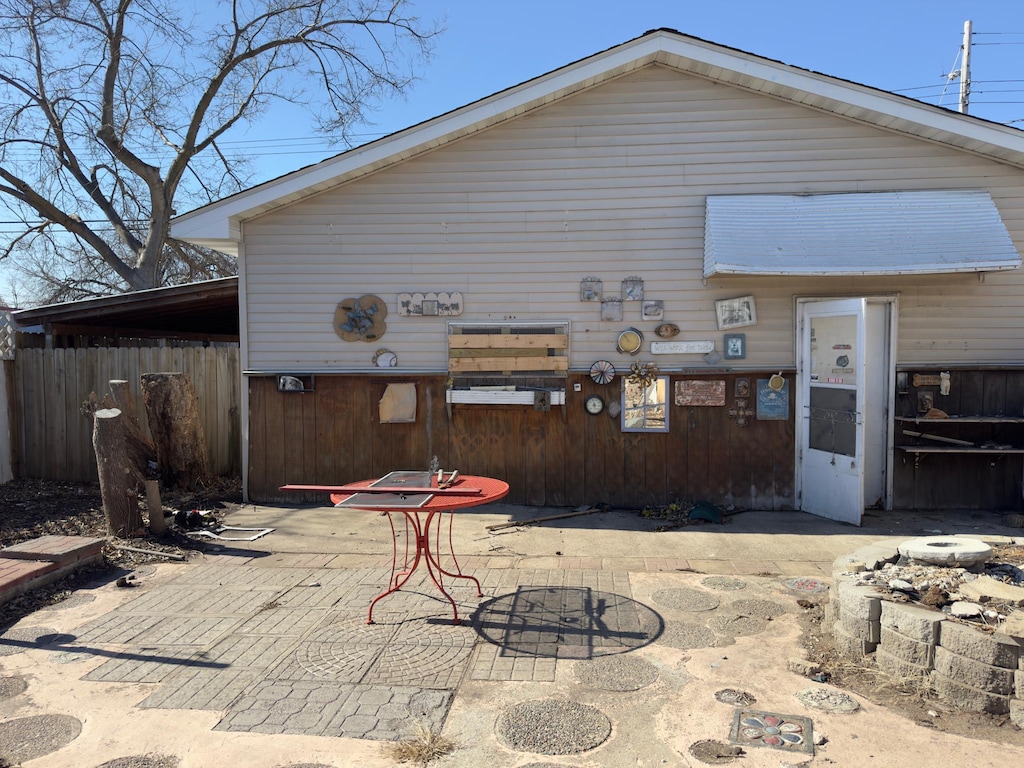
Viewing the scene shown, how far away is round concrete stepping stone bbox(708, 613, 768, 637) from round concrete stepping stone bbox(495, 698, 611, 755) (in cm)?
142

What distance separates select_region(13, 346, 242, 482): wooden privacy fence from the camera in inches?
367

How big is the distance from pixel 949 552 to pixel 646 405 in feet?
12.3

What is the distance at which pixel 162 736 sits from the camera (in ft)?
10.6

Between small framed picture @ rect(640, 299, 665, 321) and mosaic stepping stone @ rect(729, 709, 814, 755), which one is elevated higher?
small framed picture @ rect(640, 299, 665, 321)

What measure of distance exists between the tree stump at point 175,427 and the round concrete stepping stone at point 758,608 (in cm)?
689

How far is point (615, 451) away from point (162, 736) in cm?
547

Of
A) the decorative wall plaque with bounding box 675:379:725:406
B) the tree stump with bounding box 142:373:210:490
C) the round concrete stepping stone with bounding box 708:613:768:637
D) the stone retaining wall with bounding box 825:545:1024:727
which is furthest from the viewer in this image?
the tree stump with bounding box 142:373:210:490

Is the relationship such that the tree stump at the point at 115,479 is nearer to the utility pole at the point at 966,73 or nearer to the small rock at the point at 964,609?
the small rock at the point at 964,609

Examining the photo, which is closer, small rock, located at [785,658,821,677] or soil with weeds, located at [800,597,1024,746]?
soil with weeds, located at [800,597,1024,746]

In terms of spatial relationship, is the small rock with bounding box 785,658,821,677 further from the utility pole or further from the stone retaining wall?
the utility pole

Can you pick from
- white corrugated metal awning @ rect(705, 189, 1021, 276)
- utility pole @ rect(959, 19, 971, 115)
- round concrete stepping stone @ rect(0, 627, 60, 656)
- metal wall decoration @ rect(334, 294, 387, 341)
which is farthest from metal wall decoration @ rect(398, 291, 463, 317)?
utility pole @ rect(959, 19, 971, 115)

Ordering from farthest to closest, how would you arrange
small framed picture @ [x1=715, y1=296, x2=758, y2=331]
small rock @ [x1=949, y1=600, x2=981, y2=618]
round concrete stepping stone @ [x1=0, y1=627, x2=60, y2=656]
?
1. small framed picture @ [x1=715, y1=296, x2=758, y2=331]
2. round concrete stepping stone @ [x1=0, y1=627, x2=60, y2=656]
3. small rock @ [x1=949, y1=600, x2=981, y2=618]

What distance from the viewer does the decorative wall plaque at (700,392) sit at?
7.54 metres

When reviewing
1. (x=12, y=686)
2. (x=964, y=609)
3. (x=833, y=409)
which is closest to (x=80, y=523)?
(x=12, y=686)
